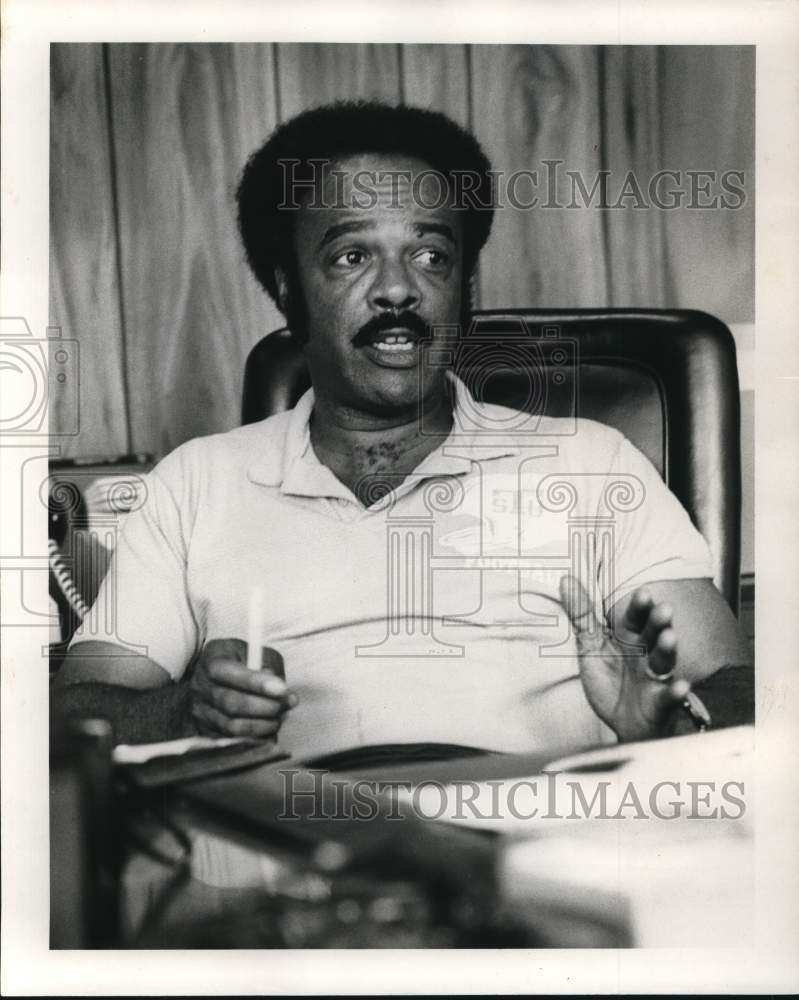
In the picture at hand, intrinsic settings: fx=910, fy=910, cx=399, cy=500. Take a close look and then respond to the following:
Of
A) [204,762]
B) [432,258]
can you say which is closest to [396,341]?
[432,258]

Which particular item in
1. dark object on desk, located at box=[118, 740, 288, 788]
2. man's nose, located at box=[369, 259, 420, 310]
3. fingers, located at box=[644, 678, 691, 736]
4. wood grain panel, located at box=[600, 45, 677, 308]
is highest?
wood grain panel, located at box=[600, 45, 677, 308]

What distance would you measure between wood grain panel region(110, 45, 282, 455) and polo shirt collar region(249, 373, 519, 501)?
102 millimetres

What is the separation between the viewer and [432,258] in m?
1.30

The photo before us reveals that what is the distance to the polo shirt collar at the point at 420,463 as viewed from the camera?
4.32ft

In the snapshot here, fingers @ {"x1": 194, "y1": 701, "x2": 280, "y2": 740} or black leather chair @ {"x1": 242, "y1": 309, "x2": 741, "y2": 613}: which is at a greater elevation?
black leather chair @ {"x1": 242, "y1": 309, "x2": 741, "y2": 613}

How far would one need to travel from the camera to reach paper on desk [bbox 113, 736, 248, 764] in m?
1.29

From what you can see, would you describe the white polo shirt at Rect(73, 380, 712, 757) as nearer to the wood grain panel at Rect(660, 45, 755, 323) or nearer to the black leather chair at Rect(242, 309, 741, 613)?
the black leather chair at Rect(242, 309, 741, 613)

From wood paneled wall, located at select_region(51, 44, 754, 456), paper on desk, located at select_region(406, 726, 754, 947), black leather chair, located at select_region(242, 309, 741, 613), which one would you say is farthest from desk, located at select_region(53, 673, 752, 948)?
wood paneled wall, located at select_region(51, 44, 754, 456)

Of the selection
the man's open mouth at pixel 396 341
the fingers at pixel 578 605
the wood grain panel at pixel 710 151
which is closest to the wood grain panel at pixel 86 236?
the man's open mouth at pixel 396 341

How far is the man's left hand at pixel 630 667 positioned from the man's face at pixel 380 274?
1.31ft

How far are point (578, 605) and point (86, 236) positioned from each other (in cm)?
89

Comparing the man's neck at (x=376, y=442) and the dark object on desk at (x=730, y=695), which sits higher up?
the man's neck at (x=376, y=442)

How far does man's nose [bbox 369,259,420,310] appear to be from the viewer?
129 cm

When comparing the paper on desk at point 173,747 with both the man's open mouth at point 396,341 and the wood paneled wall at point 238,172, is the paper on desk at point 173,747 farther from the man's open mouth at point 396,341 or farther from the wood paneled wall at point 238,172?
the man's open mouth at point 396,341
